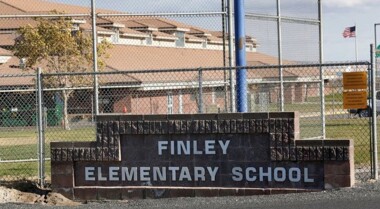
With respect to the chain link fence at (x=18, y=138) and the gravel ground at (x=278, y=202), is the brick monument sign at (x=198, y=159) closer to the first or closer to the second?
the gravel ground at (x=278, y=202)

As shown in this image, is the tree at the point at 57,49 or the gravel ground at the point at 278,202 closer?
the gravel ground at the point at 278,202

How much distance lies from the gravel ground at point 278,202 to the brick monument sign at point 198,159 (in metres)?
0.25

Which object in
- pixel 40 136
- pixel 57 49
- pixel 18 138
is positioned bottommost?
pixel 18 138

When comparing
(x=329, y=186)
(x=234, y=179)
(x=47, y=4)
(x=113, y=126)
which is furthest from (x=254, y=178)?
(x=47, y=4)

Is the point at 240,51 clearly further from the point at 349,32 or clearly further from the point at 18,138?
the point at 349,32

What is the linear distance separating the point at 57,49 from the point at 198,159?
25.8m

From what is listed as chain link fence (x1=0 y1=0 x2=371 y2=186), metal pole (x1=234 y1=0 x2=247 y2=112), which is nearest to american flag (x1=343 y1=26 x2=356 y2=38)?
chain link fence (x1=0 y1=0 x2=371 y2=186)

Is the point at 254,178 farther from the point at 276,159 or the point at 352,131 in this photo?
the point at 352,131

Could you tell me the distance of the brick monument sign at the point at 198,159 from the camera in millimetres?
10500

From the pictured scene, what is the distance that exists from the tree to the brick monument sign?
2160 cm

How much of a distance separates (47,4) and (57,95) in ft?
62.4

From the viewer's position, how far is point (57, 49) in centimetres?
3575

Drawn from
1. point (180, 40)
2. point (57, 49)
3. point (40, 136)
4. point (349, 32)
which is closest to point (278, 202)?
point (40, 136)

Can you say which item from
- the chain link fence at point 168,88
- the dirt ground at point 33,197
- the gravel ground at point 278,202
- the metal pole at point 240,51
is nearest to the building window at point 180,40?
the chain link fence at point 168,88
